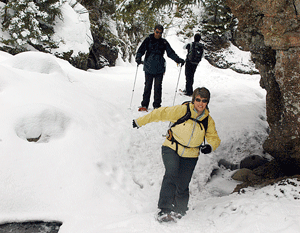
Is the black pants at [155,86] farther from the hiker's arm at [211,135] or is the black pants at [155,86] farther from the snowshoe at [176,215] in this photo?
the snowshoe at [176,215]

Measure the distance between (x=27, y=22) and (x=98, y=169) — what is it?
9.38 m

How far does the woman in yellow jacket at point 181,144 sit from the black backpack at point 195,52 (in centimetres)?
536

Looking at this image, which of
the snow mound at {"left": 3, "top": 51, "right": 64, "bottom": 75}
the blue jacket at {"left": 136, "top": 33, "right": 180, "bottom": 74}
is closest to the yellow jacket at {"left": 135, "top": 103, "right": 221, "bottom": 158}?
the blue jacket at {"left": 136, "top": 33, "right": 180, "bottom": 74}

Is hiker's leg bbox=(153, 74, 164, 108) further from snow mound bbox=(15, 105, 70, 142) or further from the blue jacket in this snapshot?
snow mound bbox=(15, 105, 70, 142)

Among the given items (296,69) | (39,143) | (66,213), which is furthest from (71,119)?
(296,69)

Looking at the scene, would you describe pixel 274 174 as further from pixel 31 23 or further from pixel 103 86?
pixel 31 23

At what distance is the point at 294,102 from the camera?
396cm

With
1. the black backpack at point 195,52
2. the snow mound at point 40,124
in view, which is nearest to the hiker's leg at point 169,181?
the snow mound at point 40,124

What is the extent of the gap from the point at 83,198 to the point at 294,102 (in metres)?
3.90

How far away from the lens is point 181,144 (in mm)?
3281

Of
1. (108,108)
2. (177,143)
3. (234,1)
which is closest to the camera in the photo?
(177,143)

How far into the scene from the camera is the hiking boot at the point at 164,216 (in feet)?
10.2

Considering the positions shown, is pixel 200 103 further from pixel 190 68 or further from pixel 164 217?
pixel 190 68

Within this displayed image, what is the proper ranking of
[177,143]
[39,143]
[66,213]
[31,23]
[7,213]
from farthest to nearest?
[31,23] → [39,143] → [177,143] → [66,213] → [7,213]
